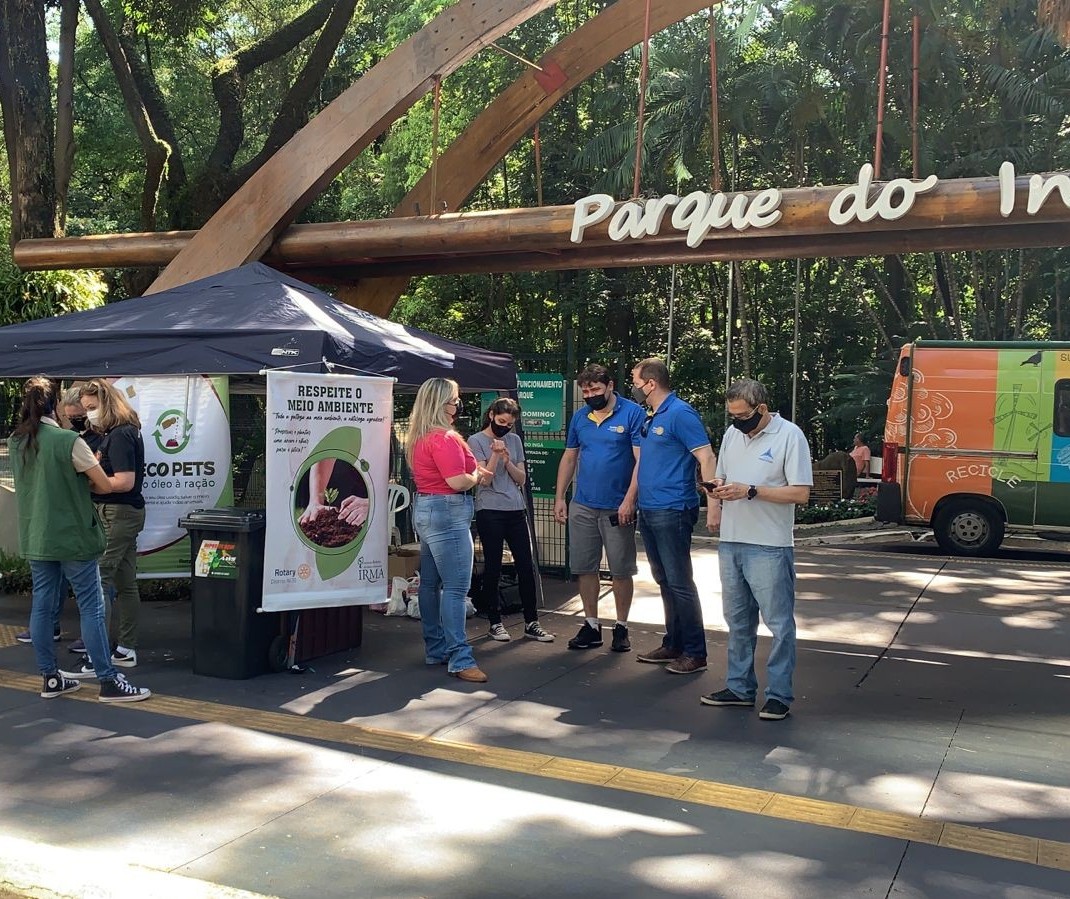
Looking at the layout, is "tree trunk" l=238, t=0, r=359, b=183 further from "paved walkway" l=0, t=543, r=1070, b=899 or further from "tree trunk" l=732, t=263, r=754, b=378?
"paved walkway" l=0, t=543, r=1070, b=899

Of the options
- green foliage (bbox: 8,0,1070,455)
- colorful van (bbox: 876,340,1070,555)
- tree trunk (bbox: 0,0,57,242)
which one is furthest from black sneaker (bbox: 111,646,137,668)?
green foliage (bbox: 8,0,1070,455)

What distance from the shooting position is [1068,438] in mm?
12758

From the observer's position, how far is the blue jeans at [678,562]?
6.77 metres

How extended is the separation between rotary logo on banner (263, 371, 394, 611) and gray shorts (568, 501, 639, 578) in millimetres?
1301

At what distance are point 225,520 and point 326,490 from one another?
2.10 ft

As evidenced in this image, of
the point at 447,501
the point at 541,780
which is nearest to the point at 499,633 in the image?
the point at 447,501

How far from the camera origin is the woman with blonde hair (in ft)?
21.6

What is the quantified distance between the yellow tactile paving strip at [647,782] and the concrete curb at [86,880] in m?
1.60

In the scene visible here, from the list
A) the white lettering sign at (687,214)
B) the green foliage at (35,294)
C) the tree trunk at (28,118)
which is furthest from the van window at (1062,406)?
the tree trunk at (28,118)

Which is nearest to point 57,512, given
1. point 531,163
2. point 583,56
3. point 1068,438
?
point 583,56

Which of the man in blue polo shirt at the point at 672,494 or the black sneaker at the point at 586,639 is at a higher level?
the man in blue polo shirt at the point at 672,494

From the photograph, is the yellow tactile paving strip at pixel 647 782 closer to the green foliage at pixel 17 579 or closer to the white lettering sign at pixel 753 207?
the green foliage at pixel 17 579

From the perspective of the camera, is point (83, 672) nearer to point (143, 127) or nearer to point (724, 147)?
point (143, 127)

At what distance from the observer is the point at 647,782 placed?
16.2 ft
